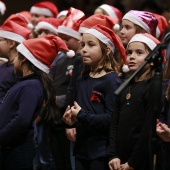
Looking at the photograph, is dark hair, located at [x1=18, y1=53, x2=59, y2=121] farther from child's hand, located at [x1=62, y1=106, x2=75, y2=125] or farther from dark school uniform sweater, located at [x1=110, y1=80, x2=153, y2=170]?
dark school uniform sweater, located at [x1=110, y1=80, x2=153, y2=170]

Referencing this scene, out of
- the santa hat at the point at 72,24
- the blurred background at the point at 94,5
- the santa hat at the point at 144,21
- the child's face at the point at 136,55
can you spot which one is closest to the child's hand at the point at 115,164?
the child's face at the point at 136,55

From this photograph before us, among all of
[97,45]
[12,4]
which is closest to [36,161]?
[97,45]

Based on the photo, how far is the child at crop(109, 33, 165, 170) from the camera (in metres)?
3.48

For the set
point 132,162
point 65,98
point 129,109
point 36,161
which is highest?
point 129,109

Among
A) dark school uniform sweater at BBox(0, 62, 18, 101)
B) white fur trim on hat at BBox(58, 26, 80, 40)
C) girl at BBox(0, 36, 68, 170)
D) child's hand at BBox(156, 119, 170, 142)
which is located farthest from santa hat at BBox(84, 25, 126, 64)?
white fur trim on hat at BBox(58, 26, 80, 40)

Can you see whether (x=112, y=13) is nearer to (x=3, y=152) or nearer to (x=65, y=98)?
(x=65, y=98)

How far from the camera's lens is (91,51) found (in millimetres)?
4000

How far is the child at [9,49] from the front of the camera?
175 inches

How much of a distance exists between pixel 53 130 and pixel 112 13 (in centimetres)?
132

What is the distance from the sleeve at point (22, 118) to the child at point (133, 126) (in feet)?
1.87

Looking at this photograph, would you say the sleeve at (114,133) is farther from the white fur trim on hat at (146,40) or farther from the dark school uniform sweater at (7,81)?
the dark school uniform sweater at (7,81)

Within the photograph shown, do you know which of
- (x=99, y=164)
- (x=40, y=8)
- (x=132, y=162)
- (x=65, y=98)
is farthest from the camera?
(x=40, y=8)

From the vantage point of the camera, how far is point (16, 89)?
3.94 metres

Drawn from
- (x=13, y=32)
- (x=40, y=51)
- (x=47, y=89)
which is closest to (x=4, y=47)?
(x=13, y=32)
